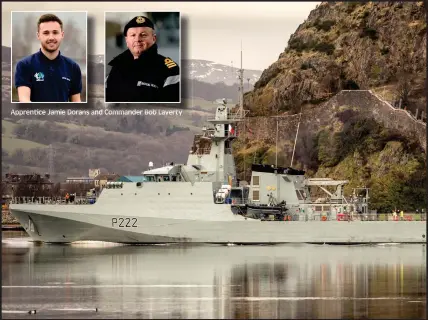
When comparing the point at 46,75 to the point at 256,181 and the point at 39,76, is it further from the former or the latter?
the point at 256,181

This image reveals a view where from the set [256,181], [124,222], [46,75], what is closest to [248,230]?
[256,181]

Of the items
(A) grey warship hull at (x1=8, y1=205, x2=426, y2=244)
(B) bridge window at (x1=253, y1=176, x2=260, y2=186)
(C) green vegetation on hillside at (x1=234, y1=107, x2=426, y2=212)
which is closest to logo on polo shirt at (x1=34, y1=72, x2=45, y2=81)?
(A) grey warship hull at (x1=8, y1=205, x2=426, y2=244)

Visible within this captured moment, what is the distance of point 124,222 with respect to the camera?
59906 mm

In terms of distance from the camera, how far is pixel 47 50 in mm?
54219

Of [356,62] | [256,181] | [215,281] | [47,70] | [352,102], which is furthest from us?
[356,62]

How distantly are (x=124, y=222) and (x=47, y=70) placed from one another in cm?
884

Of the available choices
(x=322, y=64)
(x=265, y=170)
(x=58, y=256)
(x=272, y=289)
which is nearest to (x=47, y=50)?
(x=58, y=256)

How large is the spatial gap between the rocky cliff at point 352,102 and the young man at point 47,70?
20.6 m

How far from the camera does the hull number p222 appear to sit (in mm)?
59812

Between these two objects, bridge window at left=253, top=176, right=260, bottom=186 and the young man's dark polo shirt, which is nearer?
the young man's dark polo shirt

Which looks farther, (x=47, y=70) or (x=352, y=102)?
(x=352, y=102)

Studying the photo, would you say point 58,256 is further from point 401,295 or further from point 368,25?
point 368,25

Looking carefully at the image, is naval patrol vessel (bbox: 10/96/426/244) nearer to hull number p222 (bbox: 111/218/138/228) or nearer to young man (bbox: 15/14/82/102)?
→ hull number p222 (bbox: 111/218/138/228)

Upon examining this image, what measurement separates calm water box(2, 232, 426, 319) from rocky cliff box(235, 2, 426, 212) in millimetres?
18535
